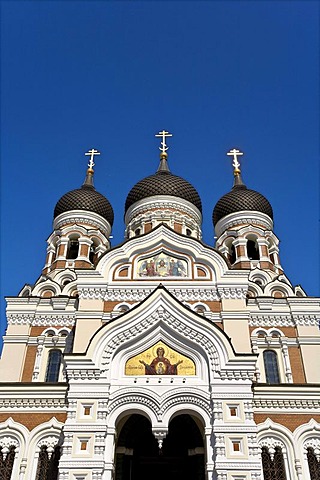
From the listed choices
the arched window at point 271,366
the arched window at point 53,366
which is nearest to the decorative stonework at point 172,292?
the arched window at point 271,366

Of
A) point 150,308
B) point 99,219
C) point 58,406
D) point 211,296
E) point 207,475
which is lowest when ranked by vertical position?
point 207,475

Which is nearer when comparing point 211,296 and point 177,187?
point 211,296

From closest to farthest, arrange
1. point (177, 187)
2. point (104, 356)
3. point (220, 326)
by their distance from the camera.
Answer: point (104, 356) → point (220, 326) → point (177, 187)

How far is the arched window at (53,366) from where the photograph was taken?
1547 cm

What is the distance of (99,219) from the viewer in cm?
2109

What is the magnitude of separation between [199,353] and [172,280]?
2.48m

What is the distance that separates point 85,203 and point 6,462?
10.9 m

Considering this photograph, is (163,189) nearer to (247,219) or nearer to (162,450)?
(247,219)

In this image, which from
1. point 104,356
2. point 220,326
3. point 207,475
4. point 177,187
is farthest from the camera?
point 177,187

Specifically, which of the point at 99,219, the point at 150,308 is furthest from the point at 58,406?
the point at 99,219

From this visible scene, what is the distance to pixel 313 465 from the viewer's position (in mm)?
12141

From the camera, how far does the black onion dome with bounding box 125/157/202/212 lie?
67.7 ft

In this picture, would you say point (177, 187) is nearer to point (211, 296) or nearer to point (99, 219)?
point (99, 219)

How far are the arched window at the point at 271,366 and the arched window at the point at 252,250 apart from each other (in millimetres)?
5128
